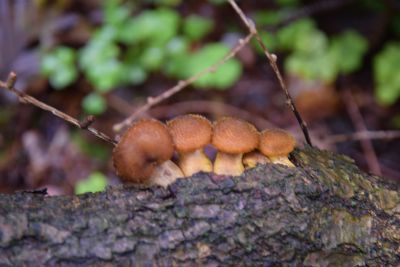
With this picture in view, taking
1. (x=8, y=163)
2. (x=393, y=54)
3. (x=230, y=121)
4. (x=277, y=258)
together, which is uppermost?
(x=393, y=54)

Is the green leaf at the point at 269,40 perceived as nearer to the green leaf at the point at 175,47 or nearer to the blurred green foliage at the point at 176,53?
the blurred green foliage at the point at 176,53

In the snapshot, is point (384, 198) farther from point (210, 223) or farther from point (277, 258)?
point (210, 223)

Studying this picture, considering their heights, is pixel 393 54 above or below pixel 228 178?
above

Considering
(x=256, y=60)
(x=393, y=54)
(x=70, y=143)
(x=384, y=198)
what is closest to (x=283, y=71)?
(x=256, y=60)

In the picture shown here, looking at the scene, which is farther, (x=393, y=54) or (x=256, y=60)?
(x=256, y=60)

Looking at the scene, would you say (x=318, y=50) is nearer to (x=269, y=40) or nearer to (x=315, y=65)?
(x=315, y=65)

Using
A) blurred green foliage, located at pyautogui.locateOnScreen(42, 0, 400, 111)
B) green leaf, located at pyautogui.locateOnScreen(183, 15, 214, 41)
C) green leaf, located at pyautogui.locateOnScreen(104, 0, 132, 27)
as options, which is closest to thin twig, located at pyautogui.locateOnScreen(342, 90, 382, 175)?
blurred green foliage, located at pyautogui.locateOnScreen(42, 0, 400, 111)

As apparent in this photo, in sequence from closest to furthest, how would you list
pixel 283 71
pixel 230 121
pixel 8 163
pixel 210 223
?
pixel 210 223
pixel 230 121
pixel 8 163
pixel 283 71

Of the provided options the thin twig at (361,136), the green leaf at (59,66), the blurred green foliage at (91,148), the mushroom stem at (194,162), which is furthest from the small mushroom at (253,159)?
the green leaf at (59,66)
